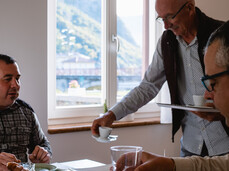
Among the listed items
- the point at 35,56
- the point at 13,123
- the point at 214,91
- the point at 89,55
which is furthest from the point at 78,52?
the point at 214,91

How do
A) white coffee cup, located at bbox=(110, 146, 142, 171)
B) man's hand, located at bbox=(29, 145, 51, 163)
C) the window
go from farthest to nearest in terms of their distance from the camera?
the window < man's hand, located at bbox=(29, 145, 51, 163) < white coffee cup, located at bbox=(110, 146, 142, 171)

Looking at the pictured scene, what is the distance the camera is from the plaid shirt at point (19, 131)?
2.15 meters

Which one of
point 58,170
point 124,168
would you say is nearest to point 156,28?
point 58,170

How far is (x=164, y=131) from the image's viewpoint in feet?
12.3

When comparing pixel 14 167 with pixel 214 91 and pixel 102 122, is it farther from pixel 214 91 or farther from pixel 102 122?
pixel 214 91

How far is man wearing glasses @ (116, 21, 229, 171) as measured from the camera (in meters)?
1.10

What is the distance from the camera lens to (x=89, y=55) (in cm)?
358

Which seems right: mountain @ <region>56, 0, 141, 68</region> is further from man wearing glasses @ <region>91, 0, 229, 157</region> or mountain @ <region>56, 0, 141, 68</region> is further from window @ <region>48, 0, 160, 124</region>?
man wearing glasses @ <region>91, 0, 229, 157</region>

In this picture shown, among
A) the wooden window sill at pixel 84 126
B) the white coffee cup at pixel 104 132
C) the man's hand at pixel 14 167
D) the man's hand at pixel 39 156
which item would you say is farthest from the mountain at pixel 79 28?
the man's hand at pixel 14 167

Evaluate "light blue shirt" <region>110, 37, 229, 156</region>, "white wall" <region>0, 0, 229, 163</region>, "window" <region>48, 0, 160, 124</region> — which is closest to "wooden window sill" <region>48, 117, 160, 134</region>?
"white wall" <region>0, 0, 229, 163</region>

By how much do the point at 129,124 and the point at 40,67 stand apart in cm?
100

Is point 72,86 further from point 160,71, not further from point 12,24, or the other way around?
point 160,71

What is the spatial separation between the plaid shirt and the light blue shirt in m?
0.48

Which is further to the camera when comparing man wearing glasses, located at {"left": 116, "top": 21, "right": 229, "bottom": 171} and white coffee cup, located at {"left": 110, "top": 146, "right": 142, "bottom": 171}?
white coffee cup, located at {"left": 110, "top": 146, "right": 142, "bottom": 171}
